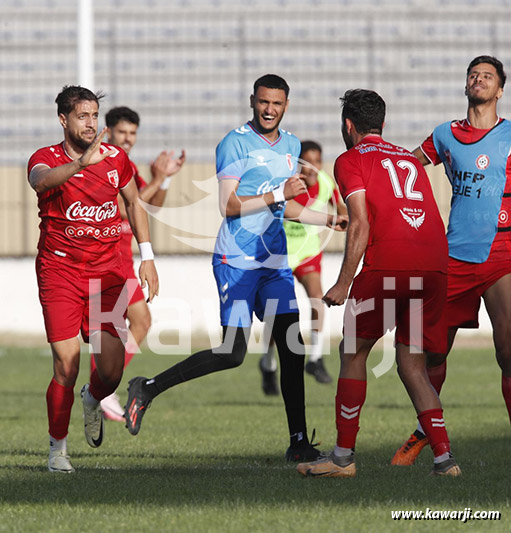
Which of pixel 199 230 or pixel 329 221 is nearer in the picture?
pixel 329 221

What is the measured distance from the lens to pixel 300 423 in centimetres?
677

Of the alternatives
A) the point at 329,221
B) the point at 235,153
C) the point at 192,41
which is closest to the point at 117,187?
the point at 235,153

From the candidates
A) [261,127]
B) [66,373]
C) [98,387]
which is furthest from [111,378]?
[261,127]

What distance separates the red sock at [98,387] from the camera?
269 inches

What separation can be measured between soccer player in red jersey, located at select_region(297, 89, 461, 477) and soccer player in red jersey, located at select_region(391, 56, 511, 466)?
1.96 ft

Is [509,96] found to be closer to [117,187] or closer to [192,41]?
[192,41]

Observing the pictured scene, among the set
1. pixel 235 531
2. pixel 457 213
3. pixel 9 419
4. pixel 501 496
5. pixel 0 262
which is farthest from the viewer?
pixel 0 262

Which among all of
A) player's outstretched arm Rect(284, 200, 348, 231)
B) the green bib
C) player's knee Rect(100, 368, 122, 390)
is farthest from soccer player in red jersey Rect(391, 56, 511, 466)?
the green bib

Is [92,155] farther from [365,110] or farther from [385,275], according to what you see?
[385,275]

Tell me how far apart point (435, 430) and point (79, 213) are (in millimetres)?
2375

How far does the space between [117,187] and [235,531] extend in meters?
2.77

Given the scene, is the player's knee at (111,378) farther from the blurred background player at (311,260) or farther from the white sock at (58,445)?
the blurred background player at (311,260)

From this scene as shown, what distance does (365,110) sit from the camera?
5848 mm

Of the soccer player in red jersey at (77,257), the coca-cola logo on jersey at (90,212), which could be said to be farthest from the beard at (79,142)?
the coca-cola logo on jersey at (90,212)
